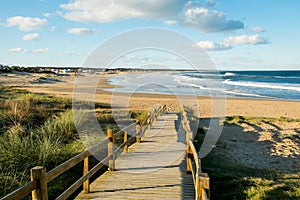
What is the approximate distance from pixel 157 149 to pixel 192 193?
12.8 feet

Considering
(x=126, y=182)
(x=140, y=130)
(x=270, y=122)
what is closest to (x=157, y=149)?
(x=140, y=130)

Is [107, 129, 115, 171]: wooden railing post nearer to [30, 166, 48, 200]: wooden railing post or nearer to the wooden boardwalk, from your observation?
the wooden boardwalk

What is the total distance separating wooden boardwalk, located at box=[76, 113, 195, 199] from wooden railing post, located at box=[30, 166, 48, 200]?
1582 millimetres

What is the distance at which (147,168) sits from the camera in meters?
7.05

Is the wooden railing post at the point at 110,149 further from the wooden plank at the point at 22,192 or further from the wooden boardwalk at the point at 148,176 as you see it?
the wooden plank at the point at 22,192

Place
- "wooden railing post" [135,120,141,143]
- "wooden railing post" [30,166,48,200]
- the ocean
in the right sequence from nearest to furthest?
"wooden railing post" [30,166,48,200] → "wooden railing post" [135,120,141,143] → the ocean

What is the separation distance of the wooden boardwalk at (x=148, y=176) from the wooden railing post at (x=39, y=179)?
5.19ft

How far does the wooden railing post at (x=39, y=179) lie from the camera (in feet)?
11.6

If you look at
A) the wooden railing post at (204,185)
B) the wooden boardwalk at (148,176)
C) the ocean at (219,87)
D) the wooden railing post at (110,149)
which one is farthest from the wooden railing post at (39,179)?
the ocean at (219,87)

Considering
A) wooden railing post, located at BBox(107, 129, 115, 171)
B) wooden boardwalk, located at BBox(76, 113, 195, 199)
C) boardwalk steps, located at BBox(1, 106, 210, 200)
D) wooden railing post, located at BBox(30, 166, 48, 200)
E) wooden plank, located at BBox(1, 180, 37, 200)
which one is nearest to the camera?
wooden plank, located at BBox(1, 180, 37, 200)

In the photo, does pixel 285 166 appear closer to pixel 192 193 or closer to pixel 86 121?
pixel 192 193

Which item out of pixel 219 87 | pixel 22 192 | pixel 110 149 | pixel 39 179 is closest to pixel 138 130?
pixel 110 149

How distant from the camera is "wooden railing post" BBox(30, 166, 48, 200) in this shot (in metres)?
3.53

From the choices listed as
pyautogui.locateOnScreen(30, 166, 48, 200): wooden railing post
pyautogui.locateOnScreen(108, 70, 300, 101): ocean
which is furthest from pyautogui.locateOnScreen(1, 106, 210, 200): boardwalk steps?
pyautogui.locateOnScreen(108, 70, 300, 101): ocean
